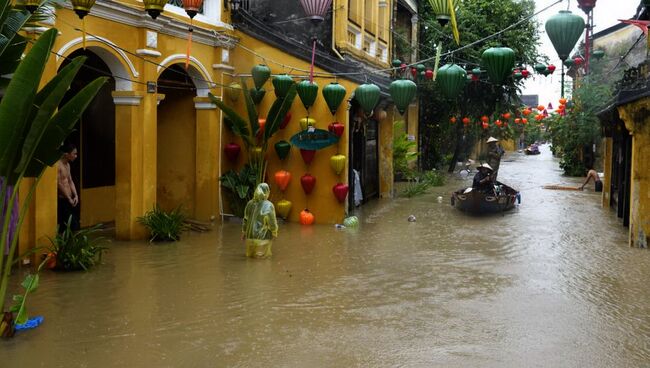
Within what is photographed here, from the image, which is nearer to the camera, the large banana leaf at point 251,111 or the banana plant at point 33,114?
the banana plant at point 33,114

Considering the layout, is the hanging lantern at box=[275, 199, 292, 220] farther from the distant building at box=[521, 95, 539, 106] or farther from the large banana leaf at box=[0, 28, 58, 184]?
the distant building at box=[521, 95, 539, 106]

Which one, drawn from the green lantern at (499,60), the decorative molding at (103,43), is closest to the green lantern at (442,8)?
the green lantern at (499,60)

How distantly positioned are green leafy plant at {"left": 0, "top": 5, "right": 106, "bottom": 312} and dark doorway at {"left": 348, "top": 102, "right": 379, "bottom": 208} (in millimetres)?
9567

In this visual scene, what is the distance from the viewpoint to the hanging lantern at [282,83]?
12766mm

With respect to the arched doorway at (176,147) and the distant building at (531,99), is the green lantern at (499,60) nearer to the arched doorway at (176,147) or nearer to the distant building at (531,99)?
the arched doorway at (176,147)

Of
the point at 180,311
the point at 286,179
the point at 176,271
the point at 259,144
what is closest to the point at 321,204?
the point at 286,179

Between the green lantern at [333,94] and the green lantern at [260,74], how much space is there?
4.19 feet

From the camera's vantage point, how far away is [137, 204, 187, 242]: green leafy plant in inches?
450

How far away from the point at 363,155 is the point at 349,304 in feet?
33.2

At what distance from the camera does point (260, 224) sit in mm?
10062

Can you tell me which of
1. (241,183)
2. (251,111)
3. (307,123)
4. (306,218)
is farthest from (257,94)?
(306,218)

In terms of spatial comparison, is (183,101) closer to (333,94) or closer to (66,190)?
(333,94)

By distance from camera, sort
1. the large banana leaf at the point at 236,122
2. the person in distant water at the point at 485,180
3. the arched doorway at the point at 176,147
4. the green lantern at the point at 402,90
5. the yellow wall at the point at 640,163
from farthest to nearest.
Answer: the person in distant water at the point at 485,180 < the arched doorway at the point at 176,147 < the large banana leaf at the point at 236,122 < the green lantern at the point at 402,90 < the yellow wall at the point at 640,163

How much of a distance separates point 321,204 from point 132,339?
7.75 meters
